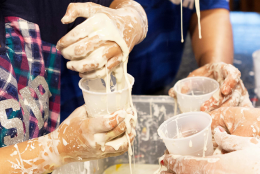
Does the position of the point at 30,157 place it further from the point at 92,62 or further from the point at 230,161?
the point at 230,161

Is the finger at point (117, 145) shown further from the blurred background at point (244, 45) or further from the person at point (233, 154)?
the blurred background at point (244, 45)

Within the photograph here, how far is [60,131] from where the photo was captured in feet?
2.72

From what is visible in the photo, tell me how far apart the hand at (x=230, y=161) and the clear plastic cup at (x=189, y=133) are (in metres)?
0.04

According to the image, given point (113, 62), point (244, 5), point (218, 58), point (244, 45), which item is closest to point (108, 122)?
point (113, 62)

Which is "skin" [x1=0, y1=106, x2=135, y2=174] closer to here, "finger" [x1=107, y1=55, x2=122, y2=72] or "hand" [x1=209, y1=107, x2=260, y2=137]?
"finger" [x1=107, y1=55, x2=122, y2=72]

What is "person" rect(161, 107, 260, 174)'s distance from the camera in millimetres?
628

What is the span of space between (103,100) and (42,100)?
462 millimetres

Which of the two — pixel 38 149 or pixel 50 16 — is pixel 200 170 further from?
pixel 50 16

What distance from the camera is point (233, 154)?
0.65m

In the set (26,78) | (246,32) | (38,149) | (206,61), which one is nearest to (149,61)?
(206,61)

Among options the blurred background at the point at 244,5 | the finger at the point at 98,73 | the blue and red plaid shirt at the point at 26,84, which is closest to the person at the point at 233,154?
the finger at the point at 98,73

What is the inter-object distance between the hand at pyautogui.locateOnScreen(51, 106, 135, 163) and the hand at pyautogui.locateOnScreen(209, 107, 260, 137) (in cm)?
34

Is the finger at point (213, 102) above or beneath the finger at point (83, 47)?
beneath

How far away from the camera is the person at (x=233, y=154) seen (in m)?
0.63
